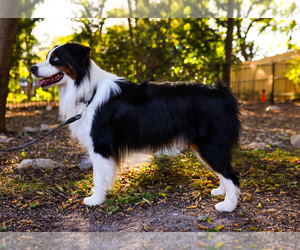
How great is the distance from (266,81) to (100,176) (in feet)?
48.6

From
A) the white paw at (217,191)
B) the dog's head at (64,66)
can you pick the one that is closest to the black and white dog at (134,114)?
the dog's head at (64,66)

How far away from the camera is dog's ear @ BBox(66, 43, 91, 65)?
10.1 feet

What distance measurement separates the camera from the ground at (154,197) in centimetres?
270

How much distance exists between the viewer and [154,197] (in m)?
3.26

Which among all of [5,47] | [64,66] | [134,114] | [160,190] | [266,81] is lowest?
[160,190]

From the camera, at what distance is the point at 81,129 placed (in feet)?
10.5

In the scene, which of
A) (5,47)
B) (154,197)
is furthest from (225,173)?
(5,47)

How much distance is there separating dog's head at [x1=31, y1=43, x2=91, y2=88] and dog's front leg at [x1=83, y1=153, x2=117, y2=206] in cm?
87

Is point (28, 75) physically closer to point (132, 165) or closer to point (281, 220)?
point (132, 165)

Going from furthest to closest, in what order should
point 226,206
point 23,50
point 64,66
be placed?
point 23,50 < point 64,66 < point 226,206

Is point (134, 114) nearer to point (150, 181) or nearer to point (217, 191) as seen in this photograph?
point (150, 181)

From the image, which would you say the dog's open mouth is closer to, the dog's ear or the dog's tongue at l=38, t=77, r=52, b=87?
the dog's tongue at l=38, t=77, r=52, b=87

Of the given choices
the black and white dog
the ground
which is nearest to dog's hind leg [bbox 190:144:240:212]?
the black and white dog

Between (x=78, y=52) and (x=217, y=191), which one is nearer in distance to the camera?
(x=78, y=52)
